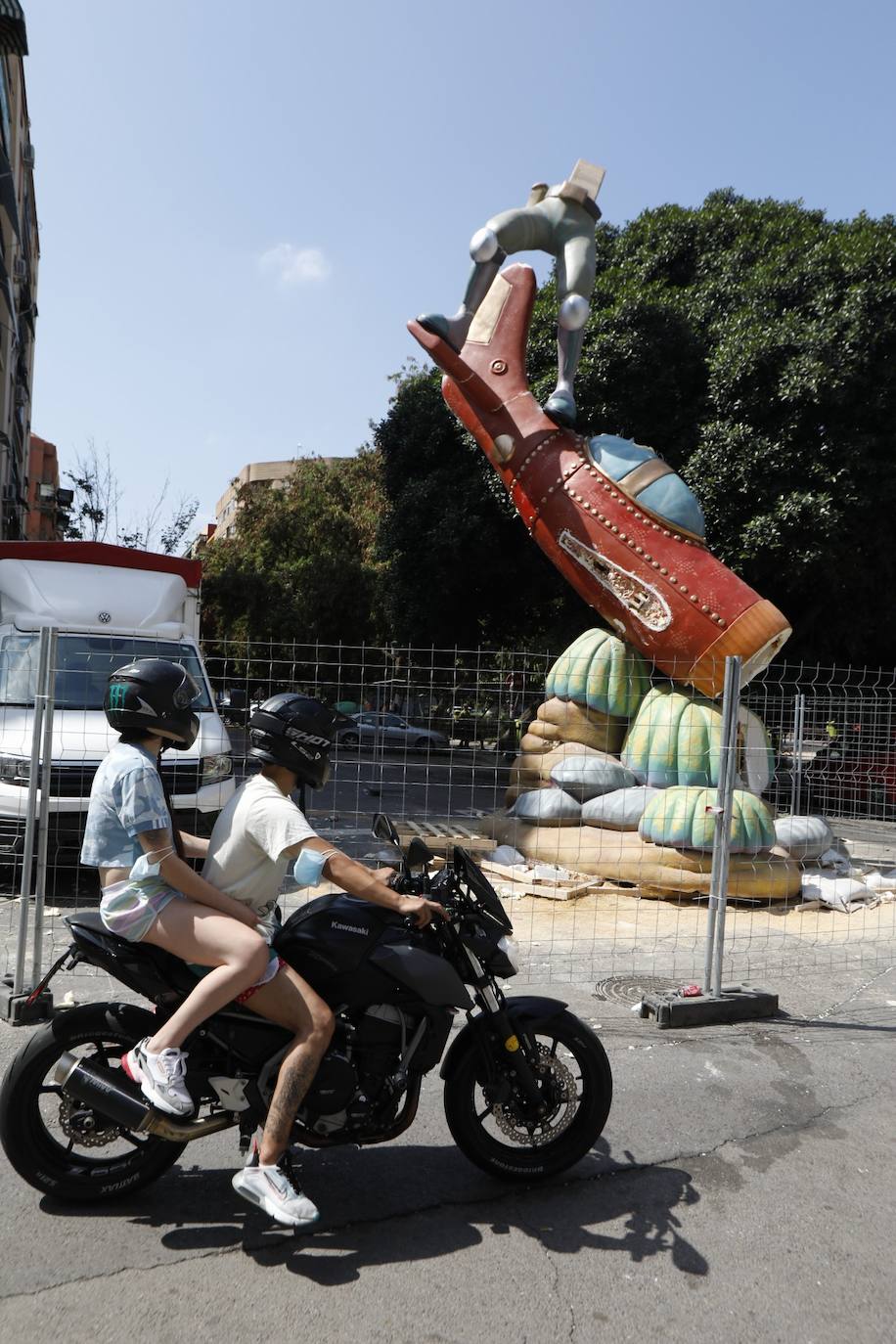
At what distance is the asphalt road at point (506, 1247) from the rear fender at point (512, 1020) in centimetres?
46

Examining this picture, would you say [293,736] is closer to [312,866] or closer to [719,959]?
[312,866]

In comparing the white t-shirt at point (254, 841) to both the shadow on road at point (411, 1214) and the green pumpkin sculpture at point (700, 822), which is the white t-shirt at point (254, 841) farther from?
the green pumpkin sculpture at point (700, 822)

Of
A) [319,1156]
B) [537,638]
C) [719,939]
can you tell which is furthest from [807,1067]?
[537,638]

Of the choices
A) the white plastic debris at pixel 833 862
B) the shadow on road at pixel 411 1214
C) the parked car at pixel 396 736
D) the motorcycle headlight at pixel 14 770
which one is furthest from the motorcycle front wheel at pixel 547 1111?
the white plastic debris at pixel 833 862

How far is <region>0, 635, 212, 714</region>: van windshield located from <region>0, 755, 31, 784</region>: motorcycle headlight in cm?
56

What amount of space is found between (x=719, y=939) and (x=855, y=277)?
13993 mm

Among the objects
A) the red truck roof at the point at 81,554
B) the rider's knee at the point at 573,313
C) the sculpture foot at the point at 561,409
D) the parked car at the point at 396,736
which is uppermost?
the rider's knee at the point at 573,313

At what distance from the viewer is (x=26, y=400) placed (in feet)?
113

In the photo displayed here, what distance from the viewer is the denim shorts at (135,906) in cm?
312

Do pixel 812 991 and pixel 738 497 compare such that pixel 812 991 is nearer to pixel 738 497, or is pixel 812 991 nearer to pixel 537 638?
pixel 738 497

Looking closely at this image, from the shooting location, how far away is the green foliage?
3044cm

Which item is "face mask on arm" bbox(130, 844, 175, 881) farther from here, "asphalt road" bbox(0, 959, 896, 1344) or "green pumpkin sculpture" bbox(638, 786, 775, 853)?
"green pumpkin sculpture" bbox(638, 786, 775, 853)

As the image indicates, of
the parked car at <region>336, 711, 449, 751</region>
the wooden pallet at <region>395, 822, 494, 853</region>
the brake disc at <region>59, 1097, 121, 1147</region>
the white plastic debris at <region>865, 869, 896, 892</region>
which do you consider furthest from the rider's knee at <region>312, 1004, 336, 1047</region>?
the white plastic debris at <region>865, 869, 896, 892</region>

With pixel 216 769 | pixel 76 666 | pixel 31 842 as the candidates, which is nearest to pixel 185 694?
pixel 31 842
